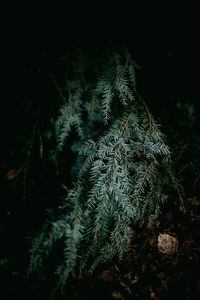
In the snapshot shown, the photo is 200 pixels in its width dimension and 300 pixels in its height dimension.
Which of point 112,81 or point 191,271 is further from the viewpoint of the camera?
point 191,271

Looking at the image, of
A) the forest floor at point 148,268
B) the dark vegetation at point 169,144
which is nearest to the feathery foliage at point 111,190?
the dark vegetation at point 169,144

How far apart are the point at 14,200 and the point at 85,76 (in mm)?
1752

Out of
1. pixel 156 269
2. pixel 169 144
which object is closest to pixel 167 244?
pixel 156 269

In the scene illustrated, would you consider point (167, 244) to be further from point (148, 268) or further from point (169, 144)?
point (169, 144)

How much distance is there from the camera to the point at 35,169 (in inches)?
95.7

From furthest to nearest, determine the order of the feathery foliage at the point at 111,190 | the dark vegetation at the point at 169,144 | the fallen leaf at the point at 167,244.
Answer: the fallen leaf at the point at 167,244 → the dark vegetation at the point at 169,144 → the feathery foliage at the point at 111,190

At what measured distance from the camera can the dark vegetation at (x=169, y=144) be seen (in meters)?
1.60

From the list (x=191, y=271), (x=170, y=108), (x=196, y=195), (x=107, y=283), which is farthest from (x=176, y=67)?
(x=107, y=283)

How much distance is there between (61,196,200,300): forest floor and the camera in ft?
5.39

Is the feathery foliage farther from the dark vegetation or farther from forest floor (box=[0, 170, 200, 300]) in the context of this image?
forest floor (box=[0, 170, 200, 300])

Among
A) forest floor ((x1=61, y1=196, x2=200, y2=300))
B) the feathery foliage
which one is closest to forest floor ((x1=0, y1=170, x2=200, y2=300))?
forest floor ((x1=61, y1=196, x2=200, y2=300))

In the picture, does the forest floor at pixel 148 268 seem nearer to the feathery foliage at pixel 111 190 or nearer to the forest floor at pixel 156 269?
the forest floor at pixel 156 269

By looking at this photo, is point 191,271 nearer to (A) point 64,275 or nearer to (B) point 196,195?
(B) point 196,195

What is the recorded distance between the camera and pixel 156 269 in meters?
1.75
